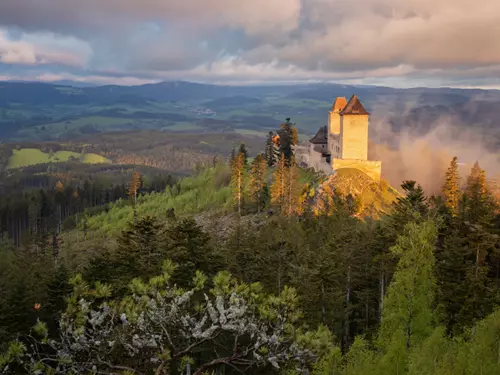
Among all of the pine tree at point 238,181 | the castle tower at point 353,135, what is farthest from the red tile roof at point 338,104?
the pine tree at point 238,181

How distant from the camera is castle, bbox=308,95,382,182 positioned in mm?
68312

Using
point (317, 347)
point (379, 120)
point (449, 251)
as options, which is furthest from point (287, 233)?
point (379, 120)

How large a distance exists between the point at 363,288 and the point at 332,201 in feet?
86.0

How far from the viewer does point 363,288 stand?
116 feet

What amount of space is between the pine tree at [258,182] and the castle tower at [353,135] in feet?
40.3

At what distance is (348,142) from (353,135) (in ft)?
4.19

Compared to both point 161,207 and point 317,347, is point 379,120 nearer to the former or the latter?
point 161,207

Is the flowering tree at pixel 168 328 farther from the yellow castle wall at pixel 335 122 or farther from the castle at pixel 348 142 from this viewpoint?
the yellow castle wall at pixel 335 122

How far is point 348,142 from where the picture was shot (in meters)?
71.5

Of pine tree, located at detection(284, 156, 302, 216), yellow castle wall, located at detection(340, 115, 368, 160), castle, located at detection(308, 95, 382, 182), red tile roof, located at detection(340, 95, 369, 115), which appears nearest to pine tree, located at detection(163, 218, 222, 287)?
pine tree, located at detection(284, 156, 302, 216)

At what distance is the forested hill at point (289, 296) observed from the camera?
12.3 metres

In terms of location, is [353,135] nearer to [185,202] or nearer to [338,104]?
[338,104]

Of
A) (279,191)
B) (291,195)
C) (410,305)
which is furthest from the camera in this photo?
(279,191)

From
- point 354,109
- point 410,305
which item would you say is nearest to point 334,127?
point 354,109
